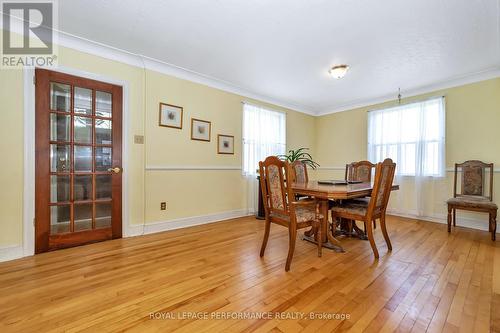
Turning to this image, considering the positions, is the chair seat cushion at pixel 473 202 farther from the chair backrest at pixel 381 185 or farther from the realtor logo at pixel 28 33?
the realtor logo at pixel 28 33

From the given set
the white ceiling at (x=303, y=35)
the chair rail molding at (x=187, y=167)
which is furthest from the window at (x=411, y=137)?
the chair rail molding at (x=187, y=167)

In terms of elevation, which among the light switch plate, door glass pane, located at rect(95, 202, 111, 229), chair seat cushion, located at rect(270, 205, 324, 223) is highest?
the light switch plate

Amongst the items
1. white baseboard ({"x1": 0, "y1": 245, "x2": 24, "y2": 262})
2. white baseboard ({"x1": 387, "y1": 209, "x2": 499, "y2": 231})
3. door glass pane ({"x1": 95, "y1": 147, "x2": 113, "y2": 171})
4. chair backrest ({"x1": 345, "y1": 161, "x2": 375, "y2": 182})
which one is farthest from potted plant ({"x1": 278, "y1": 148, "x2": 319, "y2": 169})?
white baseboard ({"x1": 0, "y1": 245, "x2": 24, "y2": 262})

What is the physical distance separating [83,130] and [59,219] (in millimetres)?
1058

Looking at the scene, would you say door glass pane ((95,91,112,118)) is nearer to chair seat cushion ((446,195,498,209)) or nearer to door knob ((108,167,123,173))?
door knob ((108,167,123,173))

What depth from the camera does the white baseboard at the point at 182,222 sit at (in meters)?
2.97

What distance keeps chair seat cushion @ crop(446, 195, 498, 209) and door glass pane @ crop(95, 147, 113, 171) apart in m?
4.75

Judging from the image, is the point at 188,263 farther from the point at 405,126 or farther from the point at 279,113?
the point at 405,126

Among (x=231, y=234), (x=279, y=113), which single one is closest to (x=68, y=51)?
(x=231, y=234)

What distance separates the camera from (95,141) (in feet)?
8.84

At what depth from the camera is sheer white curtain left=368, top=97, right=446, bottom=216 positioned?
377 cm

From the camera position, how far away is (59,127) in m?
2.49

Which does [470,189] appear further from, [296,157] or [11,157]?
[11,157]

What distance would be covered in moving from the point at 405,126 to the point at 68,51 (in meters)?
5.29
